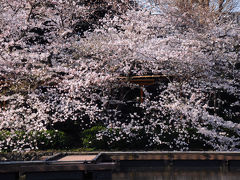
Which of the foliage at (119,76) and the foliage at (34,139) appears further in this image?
the foliage at (119,76)

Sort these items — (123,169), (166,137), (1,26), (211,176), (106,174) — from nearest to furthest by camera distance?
(106,174) → (211,176) → (123,169) → (166,137) → (1,26)

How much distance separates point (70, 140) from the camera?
12.6m

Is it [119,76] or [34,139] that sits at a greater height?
[119,76]

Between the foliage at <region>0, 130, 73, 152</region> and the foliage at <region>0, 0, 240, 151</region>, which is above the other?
the foliage at <region>0, 0, 240, 151</region>

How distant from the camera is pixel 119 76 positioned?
13.7 meters

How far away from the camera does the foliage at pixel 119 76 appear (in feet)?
38.6

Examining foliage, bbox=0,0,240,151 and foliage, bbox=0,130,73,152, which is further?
foliage, bbox=0,0,240,151

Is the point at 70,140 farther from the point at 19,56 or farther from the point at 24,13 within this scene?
the point at 24,13

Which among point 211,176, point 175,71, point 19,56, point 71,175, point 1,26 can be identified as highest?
point 1,26

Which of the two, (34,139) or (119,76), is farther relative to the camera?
(119,76)

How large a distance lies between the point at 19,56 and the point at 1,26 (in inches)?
92.1

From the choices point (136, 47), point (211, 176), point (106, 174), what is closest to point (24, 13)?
point (136, 47)

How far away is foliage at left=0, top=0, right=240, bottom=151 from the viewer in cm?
1177

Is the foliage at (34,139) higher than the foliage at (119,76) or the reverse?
the reverse
